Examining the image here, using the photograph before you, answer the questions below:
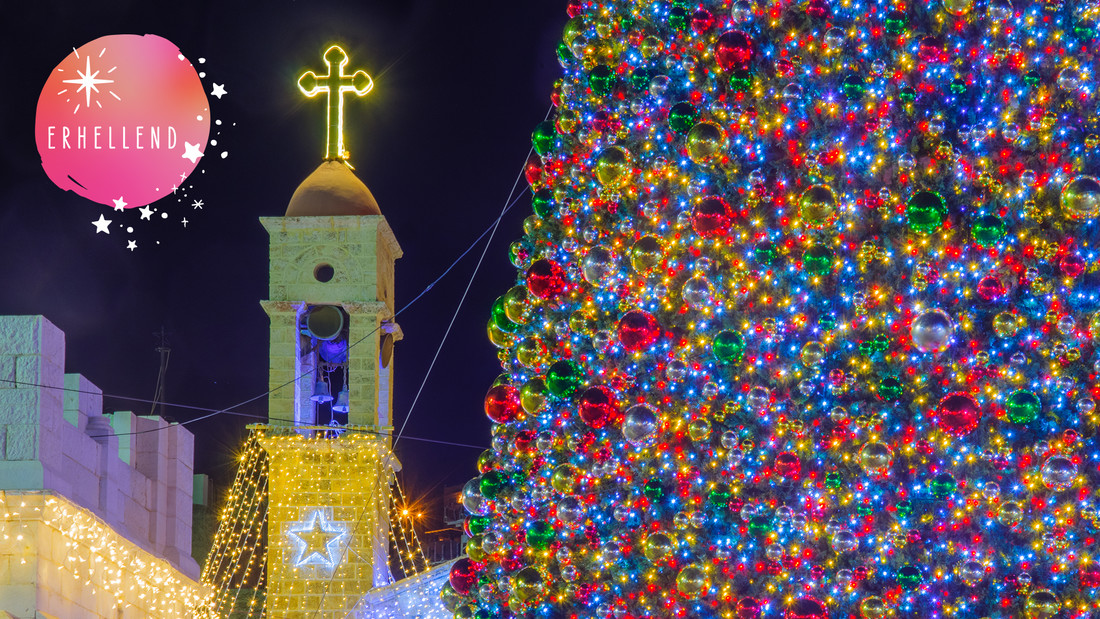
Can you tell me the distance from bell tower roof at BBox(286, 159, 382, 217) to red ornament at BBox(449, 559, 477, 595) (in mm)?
12529

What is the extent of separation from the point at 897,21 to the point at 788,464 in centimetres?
182

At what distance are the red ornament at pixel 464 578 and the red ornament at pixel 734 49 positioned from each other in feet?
8.59

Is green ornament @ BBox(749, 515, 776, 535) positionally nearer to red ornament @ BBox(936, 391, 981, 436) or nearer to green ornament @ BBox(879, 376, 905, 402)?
green ornament @ BBox(879, 376, 905, 402)

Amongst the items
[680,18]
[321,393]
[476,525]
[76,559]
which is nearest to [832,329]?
[680,18]

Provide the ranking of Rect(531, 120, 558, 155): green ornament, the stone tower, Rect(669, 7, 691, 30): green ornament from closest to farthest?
Rect(669, 7, 691, 30): green ornament, Rect(531, 120, 558, 155): green ornament, the stone tower

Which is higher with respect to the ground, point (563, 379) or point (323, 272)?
point (323, 272)

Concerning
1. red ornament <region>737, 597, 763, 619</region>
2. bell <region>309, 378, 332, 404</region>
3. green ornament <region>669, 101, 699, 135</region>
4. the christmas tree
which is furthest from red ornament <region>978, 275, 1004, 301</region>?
bell <region>309, 378, 332, 404</region>

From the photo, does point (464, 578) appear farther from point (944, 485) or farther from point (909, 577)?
point (944, 485)

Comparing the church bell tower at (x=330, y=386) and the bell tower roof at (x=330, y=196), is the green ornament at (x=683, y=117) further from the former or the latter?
the bell tower roof at (x=330, y=196)

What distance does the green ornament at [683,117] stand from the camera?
17.8 feet

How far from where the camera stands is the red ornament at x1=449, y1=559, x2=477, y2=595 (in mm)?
6145

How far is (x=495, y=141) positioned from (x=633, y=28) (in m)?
12.5

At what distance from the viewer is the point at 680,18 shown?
18.3 ft

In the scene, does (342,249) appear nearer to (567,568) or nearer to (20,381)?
(20,381)
